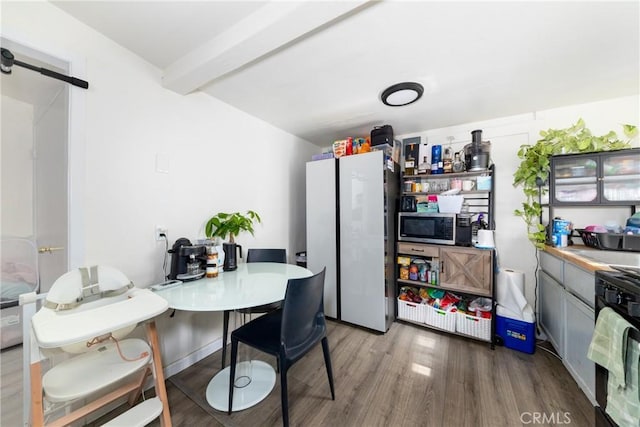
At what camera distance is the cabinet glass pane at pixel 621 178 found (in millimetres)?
1830

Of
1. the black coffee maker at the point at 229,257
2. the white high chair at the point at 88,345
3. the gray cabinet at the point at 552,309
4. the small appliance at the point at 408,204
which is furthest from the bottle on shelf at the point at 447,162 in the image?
the white high chair at the point at 88,345

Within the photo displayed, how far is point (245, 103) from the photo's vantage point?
2219mm

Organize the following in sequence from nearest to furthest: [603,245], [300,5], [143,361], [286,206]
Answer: [300,5] → [143,361] → [603,245] → [286,206]

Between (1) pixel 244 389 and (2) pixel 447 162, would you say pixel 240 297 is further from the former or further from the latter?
(2) pixel 447 162

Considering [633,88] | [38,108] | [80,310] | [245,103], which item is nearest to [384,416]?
[80,310]

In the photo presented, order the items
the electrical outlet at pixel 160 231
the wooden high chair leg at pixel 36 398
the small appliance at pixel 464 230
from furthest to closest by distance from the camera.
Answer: the small appliance at pixel 464 230
the electrical outlet at pixel 160 231
the wooden high chair leg at pixel 36 398

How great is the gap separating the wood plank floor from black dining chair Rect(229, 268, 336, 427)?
0.18 meters

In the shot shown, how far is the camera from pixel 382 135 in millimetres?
2482

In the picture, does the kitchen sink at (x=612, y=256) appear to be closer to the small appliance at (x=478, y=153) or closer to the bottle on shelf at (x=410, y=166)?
the small appliance at (x=478, y=153)

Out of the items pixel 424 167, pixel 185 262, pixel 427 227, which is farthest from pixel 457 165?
pixel 185 262

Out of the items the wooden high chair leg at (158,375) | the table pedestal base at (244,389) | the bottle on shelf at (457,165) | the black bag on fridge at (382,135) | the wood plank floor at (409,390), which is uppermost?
the black bag on fridge at (382,135)

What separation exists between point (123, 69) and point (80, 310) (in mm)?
1547

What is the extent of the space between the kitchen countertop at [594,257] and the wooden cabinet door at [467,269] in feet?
1.63

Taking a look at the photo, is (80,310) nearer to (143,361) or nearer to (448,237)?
(143,361)
